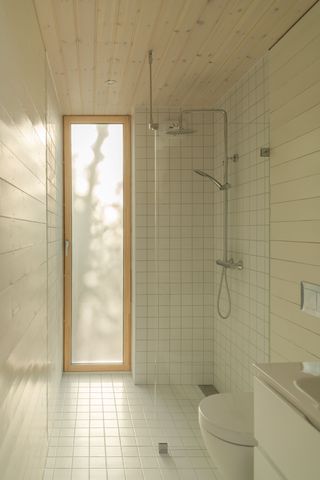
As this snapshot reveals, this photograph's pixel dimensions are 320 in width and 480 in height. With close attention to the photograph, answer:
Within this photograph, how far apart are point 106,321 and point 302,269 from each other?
7.90ft

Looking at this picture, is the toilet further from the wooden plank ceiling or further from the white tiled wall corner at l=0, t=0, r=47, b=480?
the wooden plank ceiling

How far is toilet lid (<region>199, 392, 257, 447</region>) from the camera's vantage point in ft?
6.06

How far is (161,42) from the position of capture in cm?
249

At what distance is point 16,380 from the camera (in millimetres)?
1534

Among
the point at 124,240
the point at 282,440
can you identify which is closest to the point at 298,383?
the point at 282,440

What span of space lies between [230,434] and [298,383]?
1.78 ft

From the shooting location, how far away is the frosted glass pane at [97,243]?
13.6 ft

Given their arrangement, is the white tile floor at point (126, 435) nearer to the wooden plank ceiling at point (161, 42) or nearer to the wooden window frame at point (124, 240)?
the wooden window frame at point (124, 240)

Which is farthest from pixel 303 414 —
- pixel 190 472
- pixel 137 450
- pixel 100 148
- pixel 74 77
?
pixel 100 148

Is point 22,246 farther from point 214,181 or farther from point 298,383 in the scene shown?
point 214,181

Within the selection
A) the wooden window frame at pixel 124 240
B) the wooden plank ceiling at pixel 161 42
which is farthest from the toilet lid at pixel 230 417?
the wooden window frame at pixel 124 240

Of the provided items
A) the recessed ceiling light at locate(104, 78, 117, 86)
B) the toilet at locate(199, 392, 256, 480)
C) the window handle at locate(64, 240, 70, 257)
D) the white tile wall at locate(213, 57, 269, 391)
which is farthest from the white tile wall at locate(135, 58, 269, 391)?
the window handle at locate(64, 240, 70, 257)

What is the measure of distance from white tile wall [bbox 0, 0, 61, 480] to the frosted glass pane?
63.0 inches

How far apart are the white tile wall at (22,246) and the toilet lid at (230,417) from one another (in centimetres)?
76
